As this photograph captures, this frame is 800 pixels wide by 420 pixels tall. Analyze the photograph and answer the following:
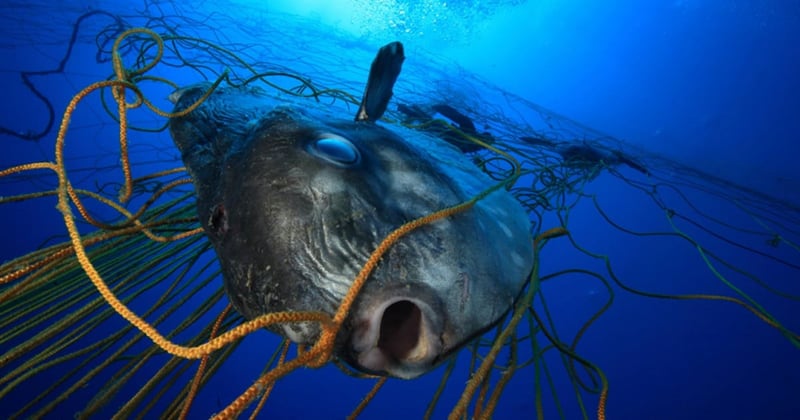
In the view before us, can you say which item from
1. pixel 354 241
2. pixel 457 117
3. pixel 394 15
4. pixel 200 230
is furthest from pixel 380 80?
pixel 394 15

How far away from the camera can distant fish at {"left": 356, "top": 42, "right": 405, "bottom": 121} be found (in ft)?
6.50

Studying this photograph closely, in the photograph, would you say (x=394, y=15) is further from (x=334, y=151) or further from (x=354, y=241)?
(x=354, y=241)

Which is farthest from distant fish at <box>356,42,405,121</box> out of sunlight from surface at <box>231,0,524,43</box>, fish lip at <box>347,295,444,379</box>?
sunlight from surface at <box>231,0,524,43</box>

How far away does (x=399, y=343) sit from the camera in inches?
45.8

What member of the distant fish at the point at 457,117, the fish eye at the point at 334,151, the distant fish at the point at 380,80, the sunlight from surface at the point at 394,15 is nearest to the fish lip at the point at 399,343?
the fish eye at the point at 334,151

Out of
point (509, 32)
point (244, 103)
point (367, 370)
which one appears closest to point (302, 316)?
point (367, 370)

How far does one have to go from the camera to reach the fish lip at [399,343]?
107 cm

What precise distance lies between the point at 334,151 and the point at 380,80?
0.87m

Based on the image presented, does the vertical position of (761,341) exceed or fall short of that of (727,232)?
it falls short

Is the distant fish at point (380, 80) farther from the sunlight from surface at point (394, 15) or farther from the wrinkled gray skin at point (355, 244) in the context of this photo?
the sunlight from surface at point (394, 15)

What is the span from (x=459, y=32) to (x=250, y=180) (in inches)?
2572

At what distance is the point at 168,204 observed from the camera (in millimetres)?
2328

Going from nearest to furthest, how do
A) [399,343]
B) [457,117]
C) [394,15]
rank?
[399,343] < [457,117] < [394,15]

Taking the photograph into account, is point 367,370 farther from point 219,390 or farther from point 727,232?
point 727,232
